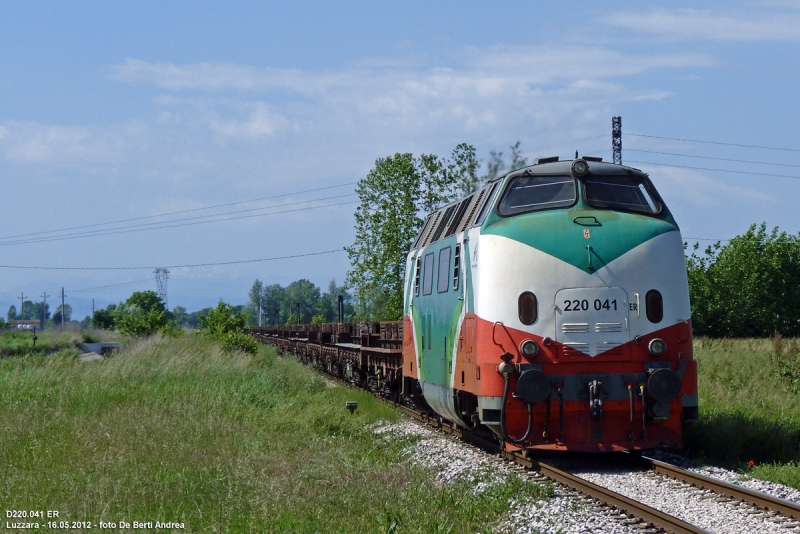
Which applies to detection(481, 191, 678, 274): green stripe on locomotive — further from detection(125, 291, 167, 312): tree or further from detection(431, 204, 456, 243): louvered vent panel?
detection(125, 291, 167, 312): tree

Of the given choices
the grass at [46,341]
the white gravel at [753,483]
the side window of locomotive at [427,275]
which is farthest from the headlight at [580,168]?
the grass at [46,341]

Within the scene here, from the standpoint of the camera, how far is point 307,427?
14297 millimetres

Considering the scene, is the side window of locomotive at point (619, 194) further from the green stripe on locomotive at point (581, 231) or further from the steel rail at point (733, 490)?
the steel rail at point (733, 490)

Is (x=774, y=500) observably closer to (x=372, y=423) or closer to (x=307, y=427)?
(x=307, y=427)

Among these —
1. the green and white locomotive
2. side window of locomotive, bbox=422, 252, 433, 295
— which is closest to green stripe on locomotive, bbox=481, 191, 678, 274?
the green and white locomotive

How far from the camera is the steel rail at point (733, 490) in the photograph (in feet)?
26.1

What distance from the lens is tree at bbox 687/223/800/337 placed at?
185ft

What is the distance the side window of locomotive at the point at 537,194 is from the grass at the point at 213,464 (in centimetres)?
343

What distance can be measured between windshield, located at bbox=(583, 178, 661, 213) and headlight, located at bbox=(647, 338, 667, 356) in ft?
5.69

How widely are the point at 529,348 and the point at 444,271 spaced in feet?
9.52

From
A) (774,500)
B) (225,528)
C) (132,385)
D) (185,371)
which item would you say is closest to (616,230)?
(774,500)

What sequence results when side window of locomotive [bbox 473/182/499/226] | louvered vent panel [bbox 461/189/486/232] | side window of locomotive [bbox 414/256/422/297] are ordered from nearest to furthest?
side window of locomotive [bbox 473/182/499/226], louvered vent panel [bbox 461/189/486/232], side window of locomotive [bbox 414/256/422/297]

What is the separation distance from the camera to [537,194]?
37.5ft

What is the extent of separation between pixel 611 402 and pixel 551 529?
3.02 meters
